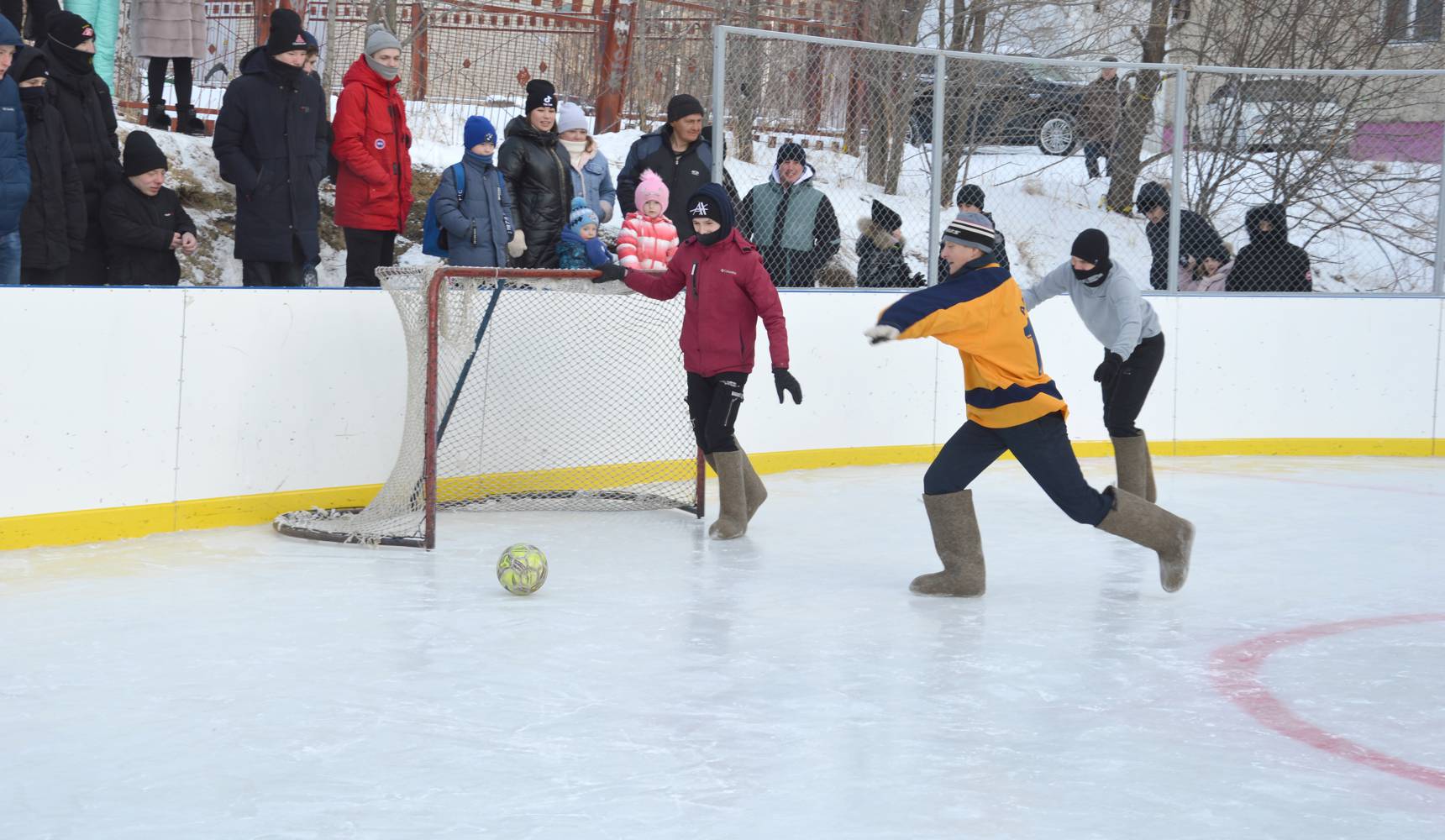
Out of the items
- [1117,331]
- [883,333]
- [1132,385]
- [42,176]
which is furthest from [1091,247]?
[42,176]

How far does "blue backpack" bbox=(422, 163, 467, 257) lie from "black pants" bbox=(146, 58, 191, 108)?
2149 mm

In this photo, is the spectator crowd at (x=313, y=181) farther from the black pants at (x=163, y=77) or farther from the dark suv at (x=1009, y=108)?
the dark suv at (x=1009, y=108)

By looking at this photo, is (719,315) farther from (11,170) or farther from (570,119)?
(11,170)

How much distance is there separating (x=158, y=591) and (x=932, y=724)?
2.58 meters

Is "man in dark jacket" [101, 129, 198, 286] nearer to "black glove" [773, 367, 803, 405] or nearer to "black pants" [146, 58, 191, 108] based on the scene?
"black pants" [146, 58, 191, 108]

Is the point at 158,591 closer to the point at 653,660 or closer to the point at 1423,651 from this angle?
the point at 653,660

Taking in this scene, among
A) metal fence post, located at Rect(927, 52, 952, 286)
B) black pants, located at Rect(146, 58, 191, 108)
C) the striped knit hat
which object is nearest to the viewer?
the striped knit hat

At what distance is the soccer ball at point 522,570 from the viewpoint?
514 centimetres

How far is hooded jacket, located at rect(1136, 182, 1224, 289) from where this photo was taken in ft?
31.3

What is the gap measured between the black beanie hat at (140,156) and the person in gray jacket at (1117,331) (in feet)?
11.4

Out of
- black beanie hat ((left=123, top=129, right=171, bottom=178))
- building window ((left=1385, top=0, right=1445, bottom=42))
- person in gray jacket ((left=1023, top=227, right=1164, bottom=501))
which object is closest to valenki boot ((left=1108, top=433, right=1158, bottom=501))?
person in gray jacket ((left=1023, top=227, right=1164, bottom=501))

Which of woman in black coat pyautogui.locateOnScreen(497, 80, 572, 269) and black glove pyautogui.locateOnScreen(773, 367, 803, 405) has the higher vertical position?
woman in black coat pyautogui.locateOnScreen(497, 80, 572, 269)

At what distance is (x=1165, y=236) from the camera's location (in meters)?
9.62

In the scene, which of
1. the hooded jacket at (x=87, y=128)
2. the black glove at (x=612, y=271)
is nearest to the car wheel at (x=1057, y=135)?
the black glove at (x=612, y=271)
